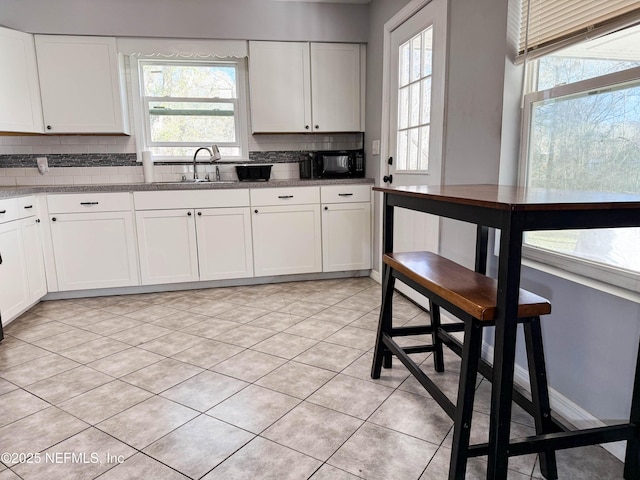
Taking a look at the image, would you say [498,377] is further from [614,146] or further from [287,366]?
[287,366]

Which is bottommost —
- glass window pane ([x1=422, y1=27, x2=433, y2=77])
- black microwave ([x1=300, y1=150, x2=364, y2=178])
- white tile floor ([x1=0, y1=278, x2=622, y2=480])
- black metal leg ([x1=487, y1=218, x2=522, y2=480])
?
white tile floor ([x1=0, y1=278, x2=622, y2=480])

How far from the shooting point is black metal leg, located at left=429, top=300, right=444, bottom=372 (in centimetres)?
198

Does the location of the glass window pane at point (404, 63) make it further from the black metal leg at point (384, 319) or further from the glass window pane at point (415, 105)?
the black metal leg at point (384, 319)

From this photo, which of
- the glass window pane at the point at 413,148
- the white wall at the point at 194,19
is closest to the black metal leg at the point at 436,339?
the glass window pane at the point at 413,148

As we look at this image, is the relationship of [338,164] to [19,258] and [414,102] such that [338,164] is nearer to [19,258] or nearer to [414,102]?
[414,102]

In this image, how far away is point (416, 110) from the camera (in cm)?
291

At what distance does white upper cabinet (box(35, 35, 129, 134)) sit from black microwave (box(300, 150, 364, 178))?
169cm

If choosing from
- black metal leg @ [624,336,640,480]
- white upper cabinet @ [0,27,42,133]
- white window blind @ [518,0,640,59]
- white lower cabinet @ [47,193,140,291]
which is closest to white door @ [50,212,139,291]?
white lower cabinet @ [47,193,140,291]

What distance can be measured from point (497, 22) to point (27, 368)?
2.89 m

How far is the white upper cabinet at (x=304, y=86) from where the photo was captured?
11.9ft

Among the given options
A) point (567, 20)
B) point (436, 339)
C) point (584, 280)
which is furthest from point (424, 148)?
point (584, 280)

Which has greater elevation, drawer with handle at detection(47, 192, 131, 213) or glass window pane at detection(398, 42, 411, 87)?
glass window pane at detection(398, 42, 411, 87)

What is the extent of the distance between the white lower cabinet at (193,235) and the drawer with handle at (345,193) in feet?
2.21

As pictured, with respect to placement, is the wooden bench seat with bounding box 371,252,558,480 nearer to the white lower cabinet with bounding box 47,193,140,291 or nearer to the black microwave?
the black microwave
